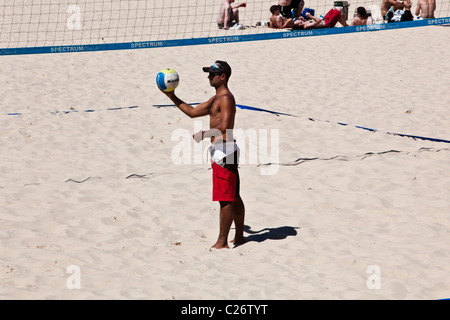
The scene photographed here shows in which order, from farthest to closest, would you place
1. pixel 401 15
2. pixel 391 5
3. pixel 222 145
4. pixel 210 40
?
pixel 391 5 < pixel 401 15 < pixel 210 40 < pixel 222 145

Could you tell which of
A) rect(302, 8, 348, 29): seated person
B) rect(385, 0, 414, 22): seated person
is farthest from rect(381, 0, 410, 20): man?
rect(302, 8, 348, 29): seated person

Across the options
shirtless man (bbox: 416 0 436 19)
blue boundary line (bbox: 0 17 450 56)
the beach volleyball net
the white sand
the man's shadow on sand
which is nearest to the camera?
the white sand

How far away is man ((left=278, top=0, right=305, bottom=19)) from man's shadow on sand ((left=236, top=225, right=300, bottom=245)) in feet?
29.8

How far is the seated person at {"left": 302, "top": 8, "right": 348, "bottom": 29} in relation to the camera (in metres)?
12.9

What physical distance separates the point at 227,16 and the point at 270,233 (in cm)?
907

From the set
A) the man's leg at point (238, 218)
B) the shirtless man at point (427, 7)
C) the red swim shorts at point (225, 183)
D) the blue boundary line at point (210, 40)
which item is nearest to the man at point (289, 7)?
the blue boundary line at point (210, 40)

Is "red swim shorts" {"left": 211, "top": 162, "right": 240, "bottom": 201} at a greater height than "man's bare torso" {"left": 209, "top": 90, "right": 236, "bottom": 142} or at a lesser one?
lesser

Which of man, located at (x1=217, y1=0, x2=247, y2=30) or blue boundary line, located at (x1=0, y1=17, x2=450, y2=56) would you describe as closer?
blue boundary line, located at (x1=0, y1=17, x2=450, y2=56)

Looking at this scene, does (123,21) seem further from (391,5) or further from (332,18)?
(391,5)

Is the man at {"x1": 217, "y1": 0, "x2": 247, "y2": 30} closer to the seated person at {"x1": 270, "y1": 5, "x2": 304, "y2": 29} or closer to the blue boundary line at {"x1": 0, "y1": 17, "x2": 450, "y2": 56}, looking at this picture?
the seated person at {"x1": 270, "y1": 5, "x2": 304, "y2": 29}

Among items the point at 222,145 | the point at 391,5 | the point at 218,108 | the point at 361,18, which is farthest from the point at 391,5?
the point at 222,145

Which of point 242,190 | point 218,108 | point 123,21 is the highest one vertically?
point 123,21

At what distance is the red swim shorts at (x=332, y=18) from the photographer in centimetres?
1289

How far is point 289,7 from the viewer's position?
13.6 metres
